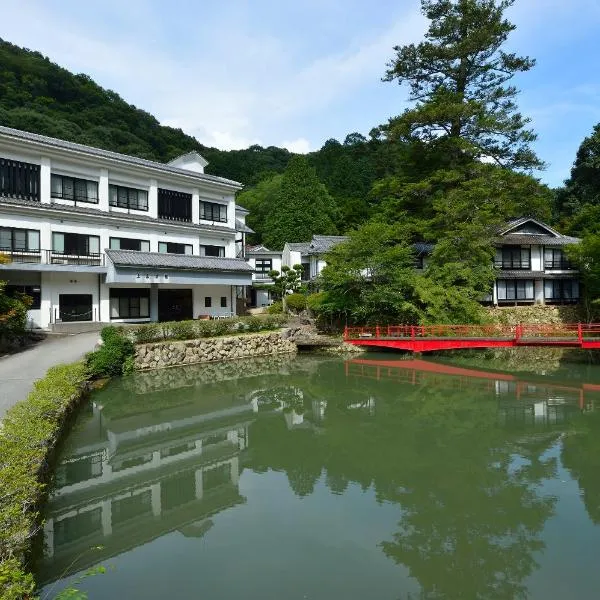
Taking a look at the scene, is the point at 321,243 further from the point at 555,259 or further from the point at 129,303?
the point at 555,259

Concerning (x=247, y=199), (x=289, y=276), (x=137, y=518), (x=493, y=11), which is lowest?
(x=137, y=518)

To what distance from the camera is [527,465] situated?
975cm

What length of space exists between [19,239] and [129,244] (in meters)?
5.78

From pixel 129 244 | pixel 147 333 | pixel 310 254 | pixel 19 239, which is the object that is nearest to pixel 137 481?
pixel 147 333

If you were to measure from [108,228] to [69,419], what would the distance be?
52.6ft

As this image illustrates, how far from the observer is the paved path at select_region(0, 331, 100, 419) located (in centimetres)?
1188

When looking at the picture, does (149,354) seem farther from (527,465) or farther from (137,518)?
(527,465)

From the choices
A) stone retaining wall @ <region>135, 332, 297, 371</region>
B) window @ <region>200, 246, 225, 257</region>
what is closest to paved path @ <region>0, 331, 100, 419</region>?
stone retaining wall @ <region>135, 332, 297, 371</region>

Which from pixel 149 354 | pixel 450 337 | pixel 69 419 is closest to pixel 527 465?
pixel 69 419

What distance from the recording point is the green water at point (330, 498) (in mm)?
5996

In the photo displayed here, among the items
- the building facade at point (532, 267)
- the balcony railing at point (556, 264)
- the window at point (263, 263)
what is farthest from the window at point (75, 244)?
the balcony railing at point (556, 264)

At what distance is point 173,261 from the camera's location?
26.7 metres

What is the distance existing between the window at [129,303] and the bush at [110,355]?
685cm

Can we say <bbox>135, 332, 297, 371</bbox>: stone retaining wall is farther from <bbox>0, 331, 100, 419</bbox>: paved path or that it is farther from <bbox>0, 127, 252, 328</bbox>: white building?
<bbox>0, 127, 252, 328</bbox>: white building
